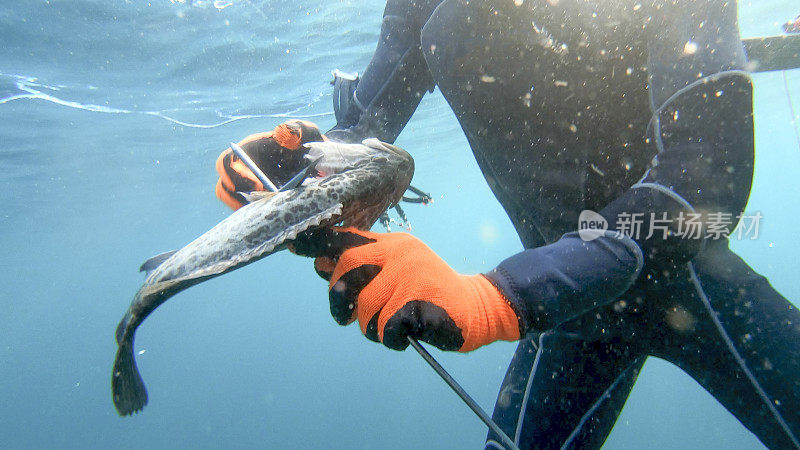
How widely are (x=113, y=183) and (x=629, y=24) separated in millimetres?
24366

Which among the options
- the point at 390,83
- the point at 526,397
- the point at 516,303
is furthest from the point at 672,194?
the point at 390,83

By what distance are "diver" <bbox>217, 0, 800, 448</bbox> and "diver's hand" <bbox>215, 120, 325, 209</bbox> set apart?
0.04ft

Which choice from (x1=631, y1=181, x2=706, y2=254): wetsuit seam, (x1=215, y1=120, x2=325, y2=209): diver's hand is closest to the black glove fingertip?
(x1=215, y1=120, x2=325, y2=209): diver's hand

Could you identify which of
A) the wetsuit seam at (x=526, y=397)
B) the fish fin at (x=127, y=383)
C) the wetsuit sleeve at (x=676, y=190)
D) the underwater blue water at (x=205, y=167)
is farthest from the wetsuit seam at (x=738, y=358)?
the underwater blue water at (x=205, y=167)

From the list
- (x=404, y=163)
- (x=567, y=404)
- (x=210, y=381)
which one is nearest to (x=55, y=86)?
(x=404, y=163)

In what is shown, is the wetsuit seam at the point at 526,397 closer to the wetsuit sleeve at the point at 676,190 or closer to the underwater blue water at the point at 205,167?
the wetsuit sleeve at the point at 676,190

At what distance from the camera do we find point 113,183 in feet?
66.5

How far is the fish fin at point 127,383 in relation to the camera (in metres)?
1.35

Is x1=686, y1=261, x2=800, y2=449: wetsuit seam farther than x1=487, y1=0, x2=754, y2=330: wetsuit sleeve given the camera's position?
Yes

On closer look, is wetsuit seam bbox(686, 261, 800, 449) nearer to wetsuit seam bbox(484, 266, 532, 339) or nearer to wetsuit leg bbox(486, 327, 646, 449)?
wetsuit leg bbox(486, 327, 646, 449)

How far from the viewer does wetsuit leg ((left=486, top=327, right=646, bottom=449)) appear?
243 cm

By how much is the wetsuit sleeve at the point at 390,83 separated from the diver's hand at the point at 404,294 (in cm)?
142

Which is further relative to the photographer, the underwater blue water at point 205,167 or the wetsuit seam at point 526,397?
the underwater blue water at point 205,167

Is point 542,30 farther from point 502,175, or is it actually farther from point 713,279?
point 713,279
